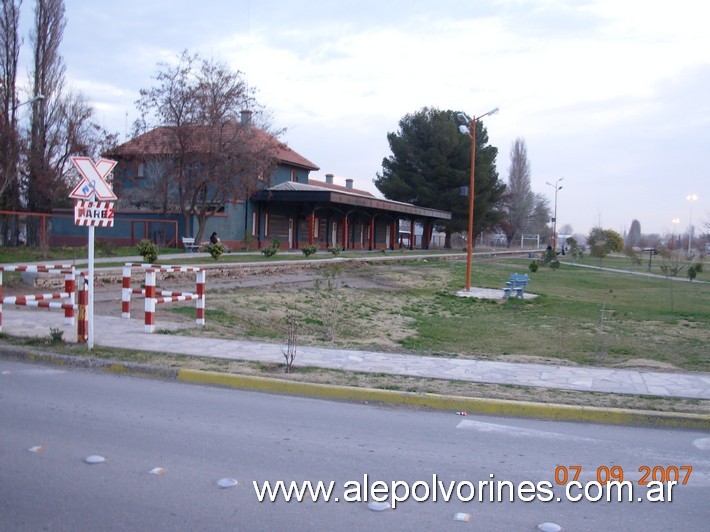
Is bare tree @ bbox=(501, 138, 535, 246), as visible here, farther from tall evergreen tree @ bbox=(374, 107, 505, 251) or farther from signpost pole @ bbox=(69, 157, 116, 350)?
signpost pole @ bbox=(69, 157, 116, 350)

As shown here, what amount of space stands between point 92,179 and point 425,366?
18.4ft

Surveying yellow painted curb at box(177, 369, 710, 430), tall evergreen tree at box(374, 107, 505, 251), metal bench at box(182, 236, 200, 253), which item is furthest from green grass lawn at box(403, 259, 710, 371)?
tall evergreen tree at box(374, 107, 505, 251)

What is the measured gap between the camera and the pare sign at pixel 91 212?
984 centimetres

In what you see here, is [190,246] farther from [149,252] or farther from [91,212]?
[91,212]

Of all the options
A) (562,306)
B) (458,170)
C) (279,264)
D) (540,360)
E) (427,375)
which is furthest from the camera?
(458,170)

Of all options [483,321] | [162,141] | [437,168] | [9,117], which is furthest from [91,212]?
[437,168]

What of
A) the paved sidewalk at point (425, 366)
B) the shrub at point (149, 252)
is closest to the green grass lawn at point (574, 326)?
the paved sidewalk at point (425, 366)

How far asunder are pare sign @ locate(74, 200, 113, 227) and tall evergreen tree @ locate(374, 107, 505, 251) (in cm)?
5524

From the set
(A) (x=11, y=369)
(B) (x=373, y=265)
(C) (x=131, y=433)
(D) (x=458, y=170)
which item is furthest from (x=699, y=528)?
(D) (x=458, y=170)

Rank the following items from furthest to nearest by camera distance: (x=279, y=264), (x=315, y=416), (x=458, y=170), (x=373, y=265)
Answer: (x=458, y=170) < (x=373, y=265) < (x=279, y=264) < (x=315, y=416)

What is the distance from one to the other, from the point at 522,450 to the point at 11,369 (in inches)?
272

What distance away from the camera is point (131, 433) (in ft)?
20.6

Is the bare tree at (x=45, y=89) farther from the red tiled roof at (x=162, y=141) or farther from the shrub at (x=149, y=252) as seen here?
the shrub at (x=149, y=252)

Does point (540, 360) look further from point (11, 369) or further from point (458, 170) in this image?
point (458, 170)
